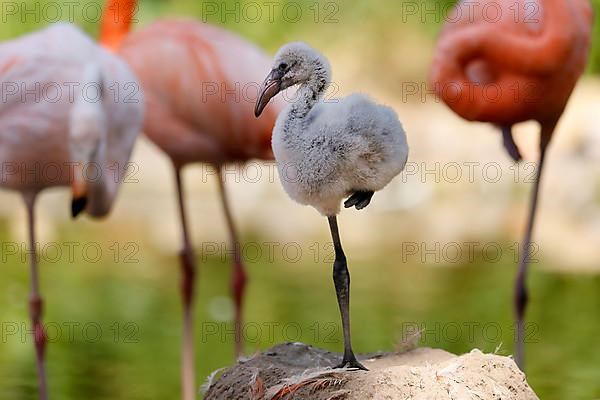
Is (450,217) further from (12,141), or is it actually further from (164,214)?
(12,141)

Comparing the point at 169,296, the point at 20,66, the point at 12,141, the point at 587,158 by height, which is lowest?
the point at 169,296

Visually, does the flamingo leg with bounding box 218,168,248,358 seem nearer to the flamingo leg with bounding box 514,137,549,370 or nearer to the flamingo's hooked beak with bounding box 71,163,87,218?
the flamingo's hooked beak with bounding box 71,163,87,218

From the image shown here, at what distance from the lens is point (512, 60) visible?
466 centimetres

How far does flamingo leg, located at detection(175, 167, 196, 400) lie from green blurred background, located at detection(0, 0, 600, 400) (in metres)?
0.13

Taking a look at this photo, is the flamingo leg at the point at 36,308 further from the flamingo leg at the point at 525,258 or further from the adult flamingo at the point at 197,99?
the flamingo leg at the point at 525,258

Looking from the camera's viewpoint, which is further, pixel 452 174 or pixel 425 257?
pixel 452 174

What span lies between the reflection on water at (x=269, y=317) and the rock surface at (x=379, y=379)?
1.84m

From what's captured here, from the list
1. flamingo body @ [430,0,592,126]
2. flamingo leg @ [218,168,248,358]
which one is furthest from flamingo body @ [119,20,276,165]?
flamingo body @ [430,0,592,126]

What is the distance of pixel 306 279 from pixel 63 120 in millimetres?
2502

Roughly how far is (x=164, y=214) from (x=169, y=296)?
1.92 metres

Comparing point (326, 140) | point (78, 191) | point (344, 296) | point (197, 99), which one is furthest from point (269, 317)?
point (326, 140)

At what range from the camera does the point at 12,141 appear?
15.9 ft

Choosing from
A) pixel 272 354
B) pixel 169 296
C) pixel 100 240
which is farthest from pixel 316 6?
pixel 272 354

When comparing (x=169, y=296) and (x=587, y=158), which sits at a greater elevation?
(x=587, y=158)
